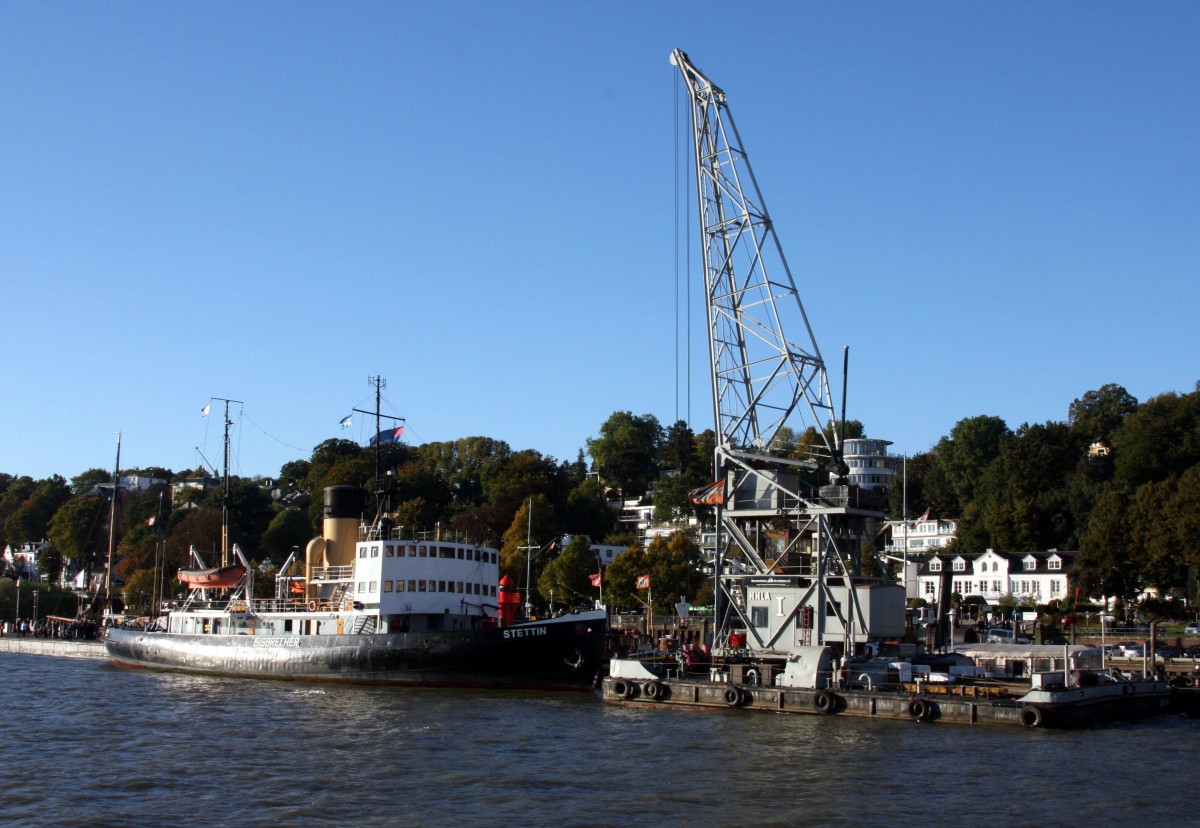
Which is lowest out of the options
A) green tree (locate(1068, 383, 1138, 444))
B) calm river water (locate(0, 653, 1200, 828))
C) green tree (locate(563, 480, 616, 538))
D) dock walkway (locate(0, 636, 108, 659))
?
dock walkway (locate(0, 636, 108, 659))

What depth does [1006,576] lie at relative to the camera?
101750mm

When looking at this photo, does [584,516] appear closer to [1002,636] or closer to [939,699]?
[1002,636]

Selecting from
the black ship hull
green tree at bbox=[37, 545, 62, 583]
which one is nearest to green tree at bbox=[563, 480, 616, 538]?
green tree at bbox=[37, 545, 62, 583]

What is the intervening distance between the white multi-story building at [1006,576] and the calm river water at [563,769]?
196ft

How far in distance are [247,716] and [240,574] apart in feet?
81.7

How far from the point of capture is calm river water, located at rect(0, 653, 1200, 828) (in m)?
25.6

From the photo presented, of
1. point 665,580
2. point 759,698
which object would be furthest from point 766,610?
point 665,580

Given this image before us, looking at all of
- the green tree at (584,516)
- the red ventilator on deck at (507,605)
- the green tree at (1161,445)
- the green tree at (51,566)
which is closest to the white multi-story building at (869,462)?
the green tree at (584,516)

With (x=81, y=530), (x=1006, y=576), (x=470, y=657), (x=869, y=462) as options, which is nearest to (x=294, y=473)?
(x=81, y=530)

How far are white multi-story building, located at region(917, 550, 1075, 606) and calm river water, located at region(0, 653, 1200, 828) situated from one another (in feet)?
196

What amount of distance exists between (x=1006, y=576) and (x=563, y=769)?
79.7m

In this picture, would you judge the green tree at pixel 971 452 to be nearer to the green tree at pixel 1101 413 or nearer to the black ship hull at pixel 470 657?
the green tree at pixel 1101 413

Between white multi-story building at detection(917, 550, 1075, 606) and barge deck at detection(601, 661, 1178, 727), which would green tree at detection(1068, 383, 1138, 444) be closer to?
white multi-story building at detection(917, 550, 1075, 606)

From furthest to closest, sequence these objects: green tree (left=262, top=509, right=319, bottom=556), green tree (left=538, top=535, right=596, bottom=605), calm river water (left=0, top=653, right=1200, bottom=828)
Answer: green tree (left=262, top=509, right=319, bottom=556) < green tree (left=538, top=535, right=596, bottom=605) < calm river water (left=0, top=653, right=1200, bottom=828)
